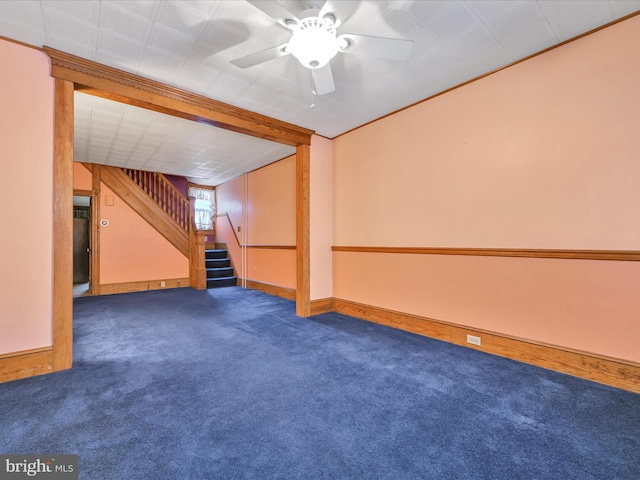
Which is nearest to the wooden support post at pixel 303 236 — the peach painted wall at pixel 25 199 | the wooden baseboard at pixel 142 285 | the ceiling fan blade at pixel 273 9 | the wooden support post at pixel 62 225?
the ceiling fan blade at pixel 273 9

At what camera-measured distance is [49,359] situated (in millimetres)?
2357

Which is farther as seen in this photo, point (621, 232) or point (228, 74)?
point (228, 74)

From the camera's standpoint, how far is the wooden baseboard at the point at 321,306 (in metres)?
4.13

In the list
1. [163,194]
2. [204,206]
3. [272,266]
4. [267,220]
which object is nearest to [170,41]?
[267,220]

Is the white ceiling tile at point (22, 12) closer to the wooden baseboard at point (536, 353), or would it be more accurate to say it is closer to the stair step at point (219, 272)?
the wooden baseboard at point (536, 353)

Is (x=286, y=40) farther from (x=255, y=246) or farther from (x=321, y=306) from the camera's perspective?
(x=255, y=246)

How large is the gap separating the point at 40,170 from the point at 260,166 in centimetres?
397

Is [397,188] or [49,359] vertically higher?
[397,188]

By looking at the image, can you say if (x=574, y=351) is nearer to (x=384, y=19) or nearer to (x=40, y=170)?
(x=384, y=19)

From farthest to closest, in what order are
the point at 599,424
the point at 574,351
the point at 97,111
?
1. the point at 97,111
2. the point at 574,351
3. the point at 599,424

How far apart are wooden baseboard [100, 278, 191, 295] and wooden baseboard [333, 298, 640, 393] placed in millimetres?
5357

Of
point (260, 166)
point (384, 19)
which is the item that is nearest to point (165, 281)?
point (260, 166)

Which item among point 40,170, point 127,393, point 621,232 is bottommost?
point 127,393

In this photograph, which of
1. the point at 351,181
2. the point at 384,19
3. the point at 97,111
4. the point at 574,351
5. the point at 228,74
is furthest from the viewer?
the point at 351,181
